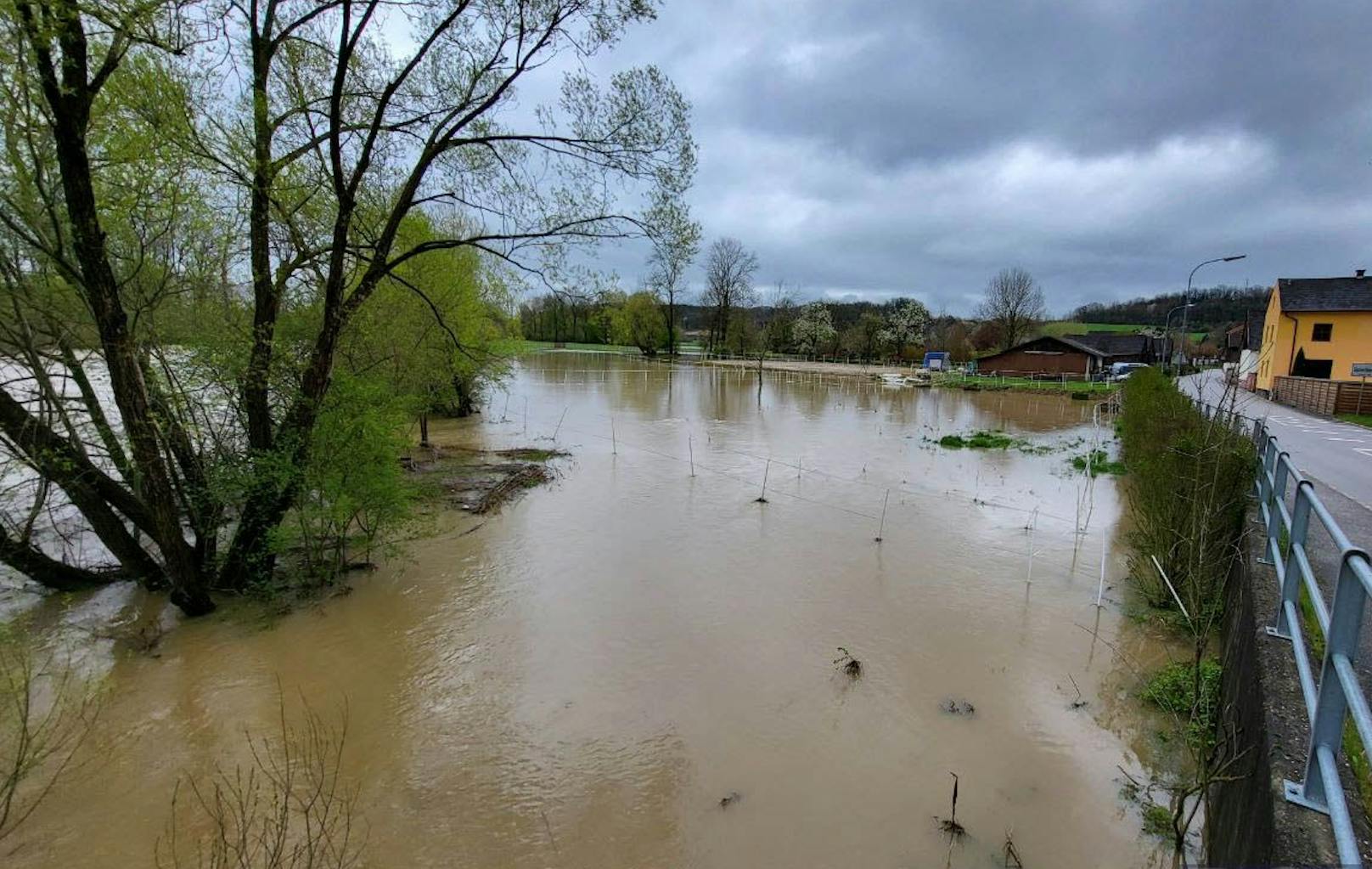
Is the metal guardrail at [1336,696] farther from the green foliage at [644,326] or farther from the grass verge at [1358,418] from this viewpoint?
the green foliage at [644,326]

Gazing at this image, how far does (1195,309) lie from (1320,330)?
3907 centimetres

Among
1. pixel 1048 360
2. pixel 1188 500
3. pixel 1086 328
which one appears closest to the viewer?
pixel 1188 500

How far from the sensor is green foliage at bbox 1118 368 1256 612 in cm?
668

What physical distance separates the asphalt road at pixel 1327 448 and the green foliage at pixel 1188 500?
2.04 feet

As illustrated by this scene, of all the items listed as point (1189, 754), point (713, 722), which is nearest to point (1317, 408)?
point (1189, 754)

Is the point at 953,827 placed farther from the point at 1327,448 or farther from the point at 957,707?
the point at 1327,448

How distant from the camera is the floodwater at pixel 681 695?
16.1 ft

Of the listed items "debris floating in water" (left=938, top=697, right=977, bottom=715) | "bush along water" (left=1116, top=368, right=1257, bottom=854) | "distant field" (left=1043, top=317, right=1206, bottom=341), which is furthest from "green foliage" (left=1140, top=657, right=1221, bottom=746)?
"distant field" (left=1043, top=317, right=1206, bottom=341)

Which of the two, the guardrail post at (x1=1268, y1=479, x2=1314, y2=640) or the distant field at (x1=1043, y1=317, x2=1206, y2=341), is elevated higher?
the distant field at (x1=1043, y1=317, x2=1206, y2=341)

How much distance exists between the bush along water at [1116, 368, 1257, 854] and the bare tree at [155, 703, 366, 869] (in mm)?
5795

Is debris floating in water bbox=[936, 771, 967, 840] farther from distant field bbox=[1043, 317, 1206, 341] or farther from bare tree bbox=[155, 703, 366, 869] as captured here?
distant field bbox=[1043, 317, 1206, 341]

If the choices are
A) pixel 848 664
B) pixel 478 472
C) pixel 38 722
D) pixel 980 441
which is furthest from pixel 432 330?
pixel 980 441

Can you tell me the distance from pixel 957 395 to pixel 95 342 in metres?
45.5

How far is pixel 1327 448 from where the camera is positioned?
15.3 metres
